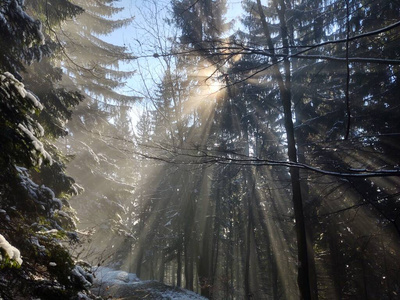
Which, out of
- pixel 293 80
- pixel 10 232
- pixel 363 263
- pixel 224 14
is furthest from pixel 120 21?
pixel 363 263

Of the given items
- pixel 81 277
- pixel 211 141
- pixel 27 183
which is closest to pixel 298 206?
pixel 81 277

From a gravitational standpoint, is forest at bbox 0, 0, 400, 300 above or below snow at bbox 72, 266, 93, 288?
above

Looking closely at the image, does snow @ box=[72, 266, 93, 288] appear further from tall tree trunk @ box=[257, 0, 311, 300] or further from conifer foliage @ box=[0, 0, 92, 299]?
tall tree trunk @ box=[257, 0, 311, 300]

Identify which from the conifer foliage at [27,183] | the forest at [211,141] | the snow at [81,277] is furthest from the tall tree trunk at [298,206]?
the snow at [81,277]

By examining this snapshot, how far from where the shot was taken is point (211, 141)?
49.7ft

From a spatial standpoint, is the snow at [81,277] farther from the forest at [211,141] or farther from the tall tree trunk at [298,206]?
the tall tree trunk at [298,206]

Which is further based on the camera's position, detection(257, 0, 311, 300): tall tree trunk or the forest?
detection(257, 0, 311, 300): tall tree trunk

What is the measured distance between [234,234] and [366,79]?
62.7 ft

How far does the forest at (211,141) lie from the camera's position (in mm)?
3270

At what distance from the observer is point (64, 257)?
10.2ft

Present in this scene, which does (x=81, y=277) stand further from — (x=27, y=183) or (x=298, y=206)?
(x=298, y=206)

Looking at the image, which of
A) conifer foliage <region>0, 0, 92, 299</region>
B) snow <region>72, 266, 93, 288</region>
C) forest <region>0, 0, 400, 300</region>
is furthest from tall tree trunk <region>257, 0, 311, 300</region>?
snow <region>72, 266, 93, 288</region>

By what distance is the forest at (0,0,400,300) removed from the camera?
3.27 meters

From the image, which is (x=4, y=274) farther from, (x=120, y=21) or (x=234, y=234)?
(x=234, y=234)
